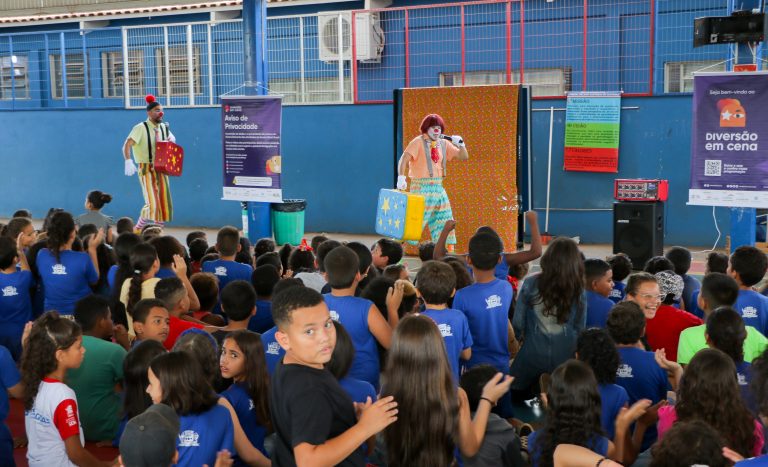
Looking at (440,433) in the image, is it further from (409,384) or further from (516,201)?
(516,201)

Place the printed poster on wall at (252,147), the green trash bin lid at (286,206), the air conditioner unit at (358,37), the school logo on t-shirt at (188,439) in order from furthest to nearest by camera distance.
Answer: the air conditioner unit at (358,37)
the green trash bin lid at (286,206)
the printed poster on wall at (252,147)
the school logo on t-shirt at (188,439)

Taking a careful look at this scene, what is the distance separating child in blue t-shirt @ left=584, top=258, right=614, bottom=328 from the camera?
233 inches

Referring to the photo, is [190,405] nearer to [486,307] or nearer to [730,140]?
[486,307]

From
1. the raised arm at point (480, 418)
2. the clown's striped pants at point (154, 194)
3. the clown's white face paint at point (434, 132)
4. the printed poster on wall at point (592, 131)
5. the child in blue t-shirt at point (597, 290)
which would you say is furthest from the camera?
the printed poster on wall at point (592, 131)

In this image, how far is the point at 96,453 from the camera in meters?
5.06

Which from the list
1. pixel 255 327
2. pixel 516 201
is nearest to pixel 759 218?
pixel 516 201

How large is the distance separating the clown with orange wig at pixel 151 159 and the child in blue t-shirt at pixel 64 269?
520 centimetres

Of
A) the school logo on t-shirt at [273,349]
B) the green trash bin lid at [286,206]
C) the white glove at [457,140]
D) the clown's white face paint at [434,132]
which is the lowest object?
the school logo on t-shirt at [273,349]

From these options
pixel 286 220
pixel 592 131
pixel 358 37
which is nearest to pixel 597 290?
pixel 286 220

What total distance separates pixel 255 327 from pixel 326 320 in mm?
2874

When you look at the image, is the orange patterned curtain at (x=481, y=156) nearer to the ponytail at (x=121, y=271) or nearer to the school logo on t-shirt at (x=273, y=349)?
the ponytail at (x=121, y=271)

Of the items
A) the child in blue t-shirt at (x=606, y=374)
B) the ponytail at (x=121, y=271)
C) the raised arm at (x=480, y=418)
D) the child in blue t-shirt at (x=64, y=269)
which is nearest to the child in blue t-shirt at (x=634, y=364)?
the child in blue t-shirt at (x=606, y=374)

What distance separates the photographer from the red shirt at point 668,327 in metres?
5.77

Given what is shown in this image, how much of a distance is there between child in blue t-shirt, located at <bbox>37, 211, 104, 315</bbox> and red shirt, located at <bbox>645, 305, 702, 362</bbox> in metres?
4.02
